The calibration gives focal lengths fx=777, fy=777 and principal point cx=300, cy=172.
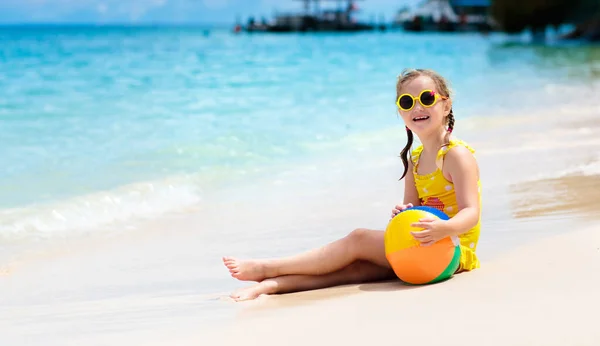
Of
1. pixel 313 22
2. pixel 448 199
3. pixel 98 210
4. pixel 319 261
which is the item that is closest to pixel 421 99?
pixel 448 199

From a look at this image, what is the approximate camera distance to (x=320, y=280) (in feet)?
13.1

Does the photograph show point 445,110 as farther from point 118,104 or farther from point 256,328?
point 118,104

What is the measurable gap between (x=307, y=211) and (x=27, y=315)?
9.50ft

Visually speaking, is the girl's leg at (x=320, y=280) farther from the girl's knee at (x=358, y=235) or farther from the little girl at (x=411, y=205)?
the girl's knee at (x=358, y=235)

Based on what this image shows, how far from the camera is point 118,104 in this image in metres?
15.2

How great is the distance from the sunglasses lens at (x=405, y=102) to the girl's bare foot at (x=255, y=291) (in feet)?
3.60

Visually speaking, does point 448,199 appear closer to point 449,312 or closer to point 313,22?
point 449,312

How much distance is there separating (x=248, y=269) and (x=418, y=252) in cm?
88

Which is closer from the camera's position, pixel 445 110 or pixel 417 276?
pixel 417 276

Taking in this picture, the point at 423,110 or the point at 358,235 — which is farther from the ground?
the point at 423,110

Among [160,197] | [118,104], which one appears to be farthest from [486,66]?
[160,197]

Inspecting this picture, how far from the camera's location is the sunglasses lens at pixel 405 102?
12.7 feet

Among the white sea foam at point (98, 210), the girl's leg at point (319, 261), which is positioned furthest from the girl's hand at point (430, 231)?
the white sea foam at point (98, 210)

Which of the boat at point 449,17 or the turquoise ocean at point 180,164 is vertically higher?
the turquoise ocean at point 180,164
